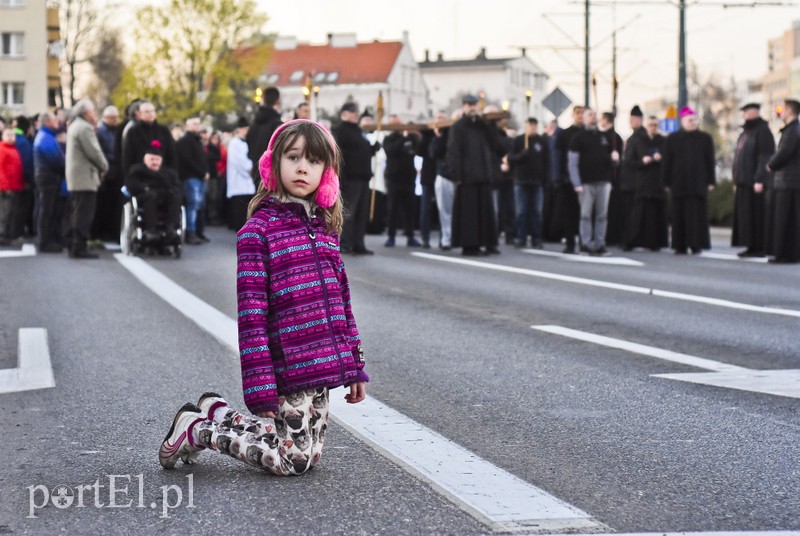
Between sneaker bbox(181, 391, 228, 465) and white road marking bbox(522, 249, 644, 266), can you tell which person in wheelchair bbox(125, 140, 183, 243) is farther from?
sneaker bbox(181, 391, 228, 465)

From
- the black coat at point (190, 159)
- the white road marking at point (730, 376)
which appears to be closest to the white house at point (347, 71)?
the black coat at point (190, 159)

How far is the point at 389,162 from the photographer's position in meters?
24.8

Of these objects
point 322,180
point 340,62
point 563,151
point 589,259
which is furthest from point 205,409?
point 340,62

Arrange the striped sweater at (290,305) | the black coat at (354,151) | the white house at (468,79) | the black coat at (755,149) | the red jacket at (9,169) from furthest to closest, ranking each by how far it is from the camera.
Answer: the white house at (468,79) → the red jacket at (9,169) → the black coat at (755,149) → the black coat at (354,151) → the striped sweater at (290,305)

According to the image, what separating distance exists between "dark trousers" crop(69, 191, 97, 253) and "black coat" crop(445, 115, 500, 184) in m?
5.10

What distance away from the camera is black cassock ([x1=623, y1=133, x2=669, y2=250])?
23.0 metres

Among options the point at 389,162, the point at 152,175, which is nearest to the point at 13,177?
the point at 152,175

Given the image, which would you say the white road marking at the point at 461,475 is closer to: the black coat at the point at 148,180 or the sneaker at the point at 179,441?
the sneaker at the point at 179,441

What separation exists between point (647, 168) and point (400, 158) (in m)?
4.00

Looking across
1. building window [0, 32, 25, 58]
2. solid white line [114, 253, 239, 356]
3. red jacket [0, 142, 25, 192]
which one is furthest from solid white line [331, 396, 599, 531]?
building window [0, 32, 25, 58]

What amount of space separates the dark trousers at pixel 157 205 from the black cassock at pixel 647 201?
7238 mm

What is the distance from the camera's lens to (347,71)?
13675 centimetres

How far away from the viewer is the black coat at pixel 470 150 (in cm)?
2148

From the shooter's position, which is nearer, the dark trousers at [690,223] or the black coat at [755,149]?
the black coat at [755,149]
